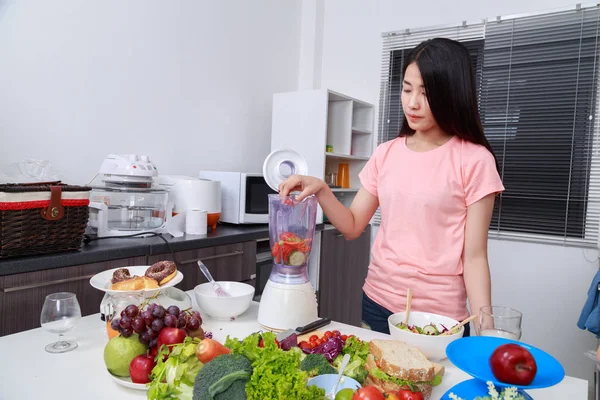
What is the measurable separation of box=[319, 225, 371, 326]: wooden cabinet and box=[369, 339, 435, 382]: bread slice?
2.11 metres

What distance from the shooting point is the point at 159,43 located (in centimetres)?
260

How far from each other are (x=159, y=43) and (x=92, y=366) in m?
2.10

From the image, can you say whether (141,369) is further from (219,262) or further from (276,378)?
(219,262)

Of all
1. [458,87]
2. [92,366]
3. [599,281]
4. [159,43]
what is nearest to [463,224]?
[458,87]

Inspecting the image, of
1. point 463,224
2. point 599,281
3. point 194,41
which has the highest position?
point 194,41

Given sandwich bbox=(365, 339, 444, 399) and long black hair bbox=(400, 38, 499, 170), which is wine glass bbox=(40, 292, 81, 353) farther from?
long black hair bbox=(400, 38, 499, 170)

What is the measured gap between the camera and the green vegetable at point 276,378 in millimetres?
682

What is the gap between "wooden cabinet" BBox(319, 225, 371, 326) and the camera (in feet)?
10.1

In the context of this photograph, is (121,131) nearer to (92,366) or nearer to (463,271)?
(92,366)

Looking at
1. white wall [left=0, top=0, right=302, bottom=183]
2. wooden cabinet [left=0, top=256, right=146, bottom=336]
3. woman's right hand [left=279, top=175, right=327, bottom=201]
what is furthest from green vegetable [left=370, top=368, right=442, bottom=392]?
white wall [left=0, top=0, right=302, bottom=183]

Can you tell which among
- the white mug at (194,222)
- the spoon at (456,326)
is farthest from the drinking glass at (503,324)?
the white mug at (194,222)

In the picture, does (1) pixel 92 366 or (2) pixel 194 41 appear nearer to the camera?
(1) pixel 92 366

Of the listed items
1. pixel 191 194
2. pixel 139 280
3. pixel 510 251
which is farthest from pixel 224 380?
pixel 510 251

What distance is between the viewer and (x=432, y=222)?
1.36m
